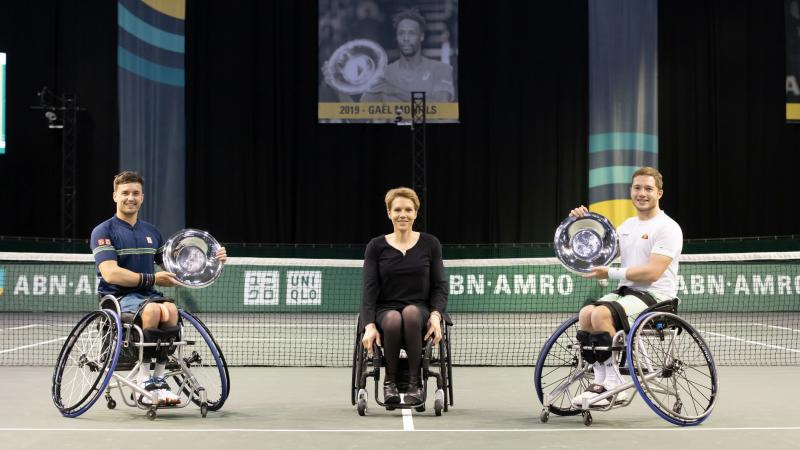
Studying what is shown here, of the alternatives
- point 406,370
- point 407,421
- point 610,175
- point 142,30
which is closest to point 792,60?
point 610,175

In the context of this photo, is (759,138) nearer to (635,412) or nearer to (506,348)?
(506,348)

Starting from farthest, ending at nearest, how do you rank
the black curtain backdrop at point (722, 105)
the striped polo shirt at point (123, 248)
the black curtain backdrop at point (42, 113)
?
1. the black curtain backdrop at point (722, 105)
2. the black curtain backdrop at point (42, 113)
3. the striped polo shirt at point (123, 248)

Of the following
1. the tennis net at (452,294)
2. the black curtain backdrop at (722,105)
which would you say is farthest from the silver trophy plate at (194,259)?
the black curtain backdrop at (722,105)

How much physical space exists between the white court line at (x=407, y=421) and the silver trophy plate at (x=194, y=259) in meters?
1.31

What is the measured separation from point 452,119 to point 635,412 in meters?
12.7

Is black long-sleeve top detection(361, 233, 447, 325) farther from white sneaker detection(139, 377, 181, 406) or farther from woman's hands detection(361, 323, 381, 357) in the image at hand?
white sneaker detection(139, 377, 181, 406)

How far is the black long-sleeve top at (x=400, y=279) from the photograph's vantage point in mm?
5211

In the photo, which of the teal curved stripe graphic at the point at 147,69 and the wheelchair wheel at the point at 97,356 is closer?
the wheelchair wheel at the point at 97,356

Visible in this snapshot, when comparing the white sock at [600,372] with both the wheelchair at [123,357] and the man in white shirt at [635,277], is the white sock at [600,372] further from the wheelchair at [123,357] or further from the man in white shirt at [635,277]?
the wheelchair at [123,357]

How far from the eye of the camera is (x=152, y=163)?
17859 mm

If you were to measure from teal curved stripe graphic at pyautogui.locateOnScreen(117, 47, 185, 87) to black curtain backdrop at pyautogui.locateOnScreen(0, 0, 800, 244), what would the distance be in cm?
78

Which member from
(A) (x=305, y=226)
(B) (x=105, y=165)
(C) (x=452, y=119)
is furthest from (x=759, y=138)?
(B) (x=105, y=165)

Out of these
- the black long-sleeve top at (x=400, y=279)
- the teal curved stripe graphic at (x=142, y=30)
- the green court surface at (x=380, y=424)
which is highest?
the teal curved stripe graphic at (x=142, y=30)

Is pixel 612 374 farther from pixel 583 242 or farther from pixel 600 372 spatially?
pixel 583 242
